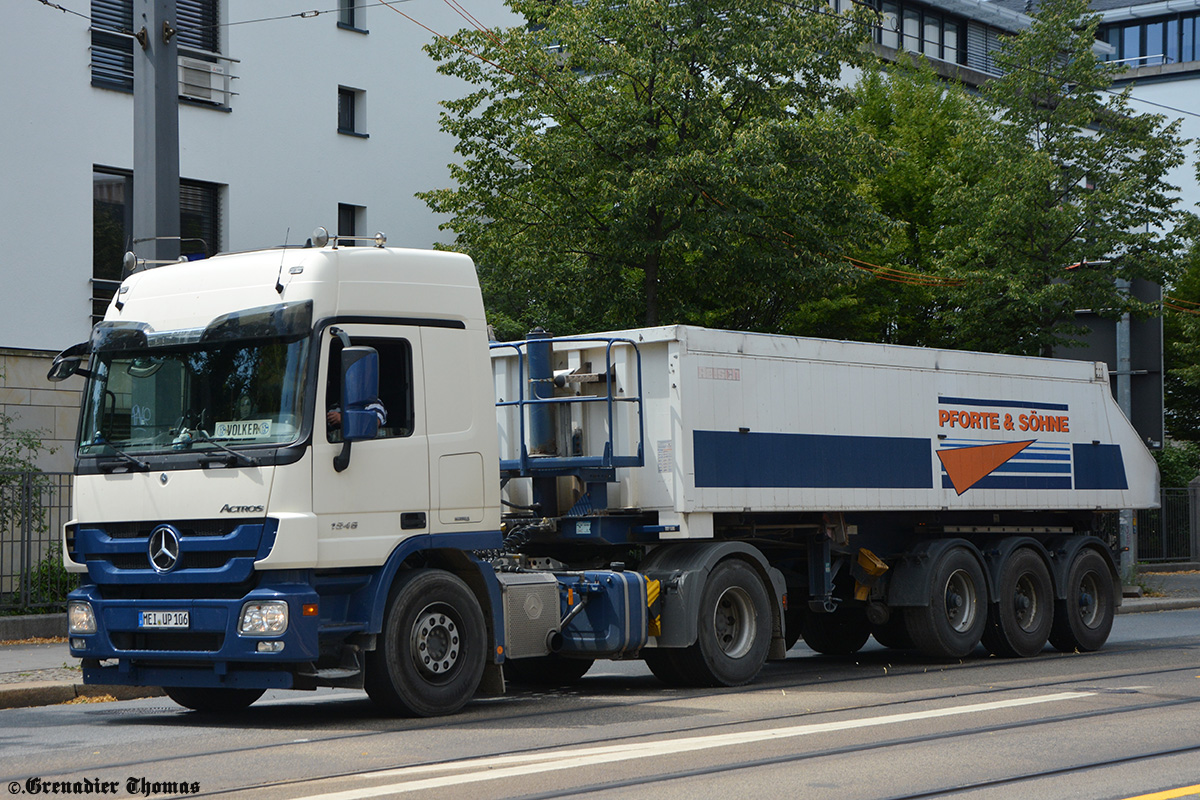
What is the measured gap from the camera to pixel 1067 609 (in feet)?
53.7

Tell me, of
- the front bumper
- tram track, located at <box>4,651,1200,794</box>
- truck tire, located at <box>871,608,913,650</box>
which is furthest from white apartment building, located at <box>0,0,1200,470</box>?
truck tire, located at <box>871,608,913,650</box>

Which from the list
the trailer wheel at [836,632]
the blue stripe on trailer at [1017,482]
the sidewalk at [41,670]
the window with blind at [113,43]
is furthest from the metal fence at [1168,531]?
the sidewalk at [41,670]

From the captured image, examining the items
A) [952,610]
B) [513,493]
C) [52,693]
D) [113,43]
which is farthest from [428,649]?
[113,43]

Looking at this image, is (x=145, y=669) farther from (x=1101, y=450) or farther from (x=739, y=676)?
(x=1101, y=450)

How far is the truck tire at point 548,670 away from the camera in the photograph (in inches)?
534

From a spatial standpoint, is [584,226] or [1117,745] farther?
[584,226]

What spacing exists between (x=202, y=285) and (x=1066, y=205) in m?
19.2

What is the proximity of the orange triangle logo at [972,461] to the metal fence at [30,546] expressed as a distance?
974 centimetres

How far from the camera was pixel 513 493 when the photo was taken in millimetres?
13109

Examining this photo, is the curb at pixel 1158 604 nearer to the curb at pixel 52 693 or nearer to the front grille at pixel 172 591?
the curb at pixel 52 693

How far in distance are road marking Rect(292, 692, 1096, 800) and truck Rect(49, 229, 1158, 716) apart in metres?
1.80

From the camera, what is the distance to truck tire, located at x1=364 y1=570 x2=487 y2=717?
1028 centimetres

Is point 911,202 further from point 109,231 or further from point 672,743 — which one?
point 672,743

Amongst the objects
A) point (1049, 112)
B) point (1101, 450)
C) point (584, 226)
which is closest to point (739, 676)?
point (1101, 450)
